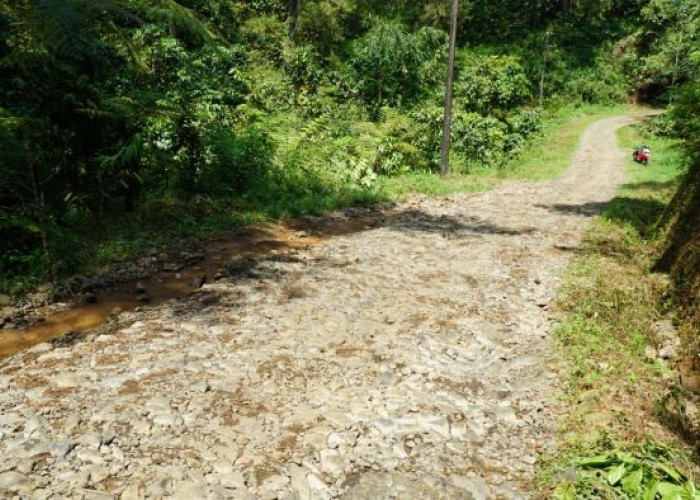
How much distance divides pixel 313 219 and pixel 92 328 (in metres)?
6.50

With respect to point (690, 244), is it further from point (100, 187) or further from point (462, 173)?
point (462, 173)

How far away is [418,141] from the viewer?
65.2 feet

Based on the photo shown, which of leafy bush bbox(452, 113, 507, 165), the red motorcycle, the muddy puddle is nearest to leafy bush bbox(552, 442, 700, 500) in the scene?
the muddy puddle

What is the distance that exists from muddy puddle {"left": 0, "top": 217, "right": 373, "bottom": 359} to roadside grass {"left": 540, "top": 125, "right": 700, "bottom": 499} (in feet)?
17.1

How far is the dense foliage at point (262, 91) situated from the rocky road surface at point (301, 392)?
9.88 feet

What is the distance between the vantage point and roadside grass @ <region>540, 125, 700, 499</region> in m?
3.78

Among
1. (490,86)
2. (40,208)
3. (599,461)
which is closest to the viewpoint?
(599,461)

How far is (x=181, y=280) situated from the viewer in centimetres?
805

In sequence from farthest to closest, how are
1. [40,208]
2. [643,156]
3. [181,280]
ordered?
[643,156]
[181,280]
[40,208]

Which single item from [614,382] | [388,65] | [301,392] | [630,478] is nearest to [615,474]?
[630,478]

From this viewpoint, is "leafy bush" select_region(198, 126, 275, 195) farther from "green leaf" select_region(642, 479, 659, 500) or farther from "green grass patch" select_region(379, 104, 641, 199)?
"green leaf" select_region(642, 479, 659, 500)

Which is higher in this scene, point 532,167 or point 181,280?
point 181,280

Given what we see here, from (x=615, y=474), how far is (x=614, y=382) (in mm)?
1636

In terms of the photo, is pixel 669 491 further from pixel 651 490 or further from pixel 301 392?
pixel 301 392
